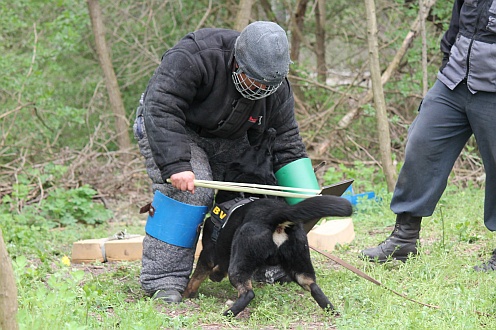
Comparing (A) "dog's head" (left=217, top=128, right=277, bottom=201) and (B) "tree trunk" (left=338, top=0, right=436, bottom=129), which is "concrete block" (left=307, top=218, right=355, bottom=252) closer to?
(A) "dog's head" (left=217, top=128, right=277, bottom=201)

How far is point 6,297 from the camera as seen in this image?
8.57 ft

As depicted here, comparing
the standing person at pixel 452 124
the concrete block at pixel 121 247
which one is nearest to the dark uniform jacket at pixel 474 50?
the standing person at pixel 452 124

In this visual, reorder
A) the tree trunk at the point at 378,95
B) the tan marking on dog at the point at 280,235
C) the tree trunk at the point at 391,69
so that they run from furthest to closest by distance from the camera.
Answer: the tree trunk at the point at 391,69, the tree trunk at the point at 378,95, the tan marking on dog at the point at 280,235

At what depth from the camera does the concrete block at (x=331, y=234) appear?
18.6 feet

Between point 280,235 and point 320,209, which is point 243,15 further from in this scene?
point 320,209

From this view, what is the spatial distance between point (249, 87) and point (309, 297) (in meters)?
1.37

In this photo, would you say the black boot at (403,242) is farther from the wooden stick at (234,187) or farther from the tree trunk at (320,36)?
the tree trunk at (320,36)

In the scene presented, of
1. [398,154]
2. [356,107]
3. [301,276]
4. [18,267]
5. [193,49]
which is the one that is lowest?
[398,154]

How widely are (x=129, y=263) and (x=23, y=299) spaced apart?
180 cm

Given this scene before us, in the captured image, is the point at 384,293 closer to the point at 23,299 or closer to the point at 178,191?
the point at 178,191

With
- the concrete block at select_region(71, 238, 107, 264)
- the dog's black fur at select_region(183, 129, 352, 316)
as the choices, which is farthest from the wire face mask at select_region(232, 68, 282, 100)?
the concrete block at select_region(71, 238, 107, 264)

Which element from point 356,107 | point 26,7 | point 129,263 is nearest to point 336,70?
point 356,107

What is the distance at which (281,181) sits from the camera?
4.70 meters

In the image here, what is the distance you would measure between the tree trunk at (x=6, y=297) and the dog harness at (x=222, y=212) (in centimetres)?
178
